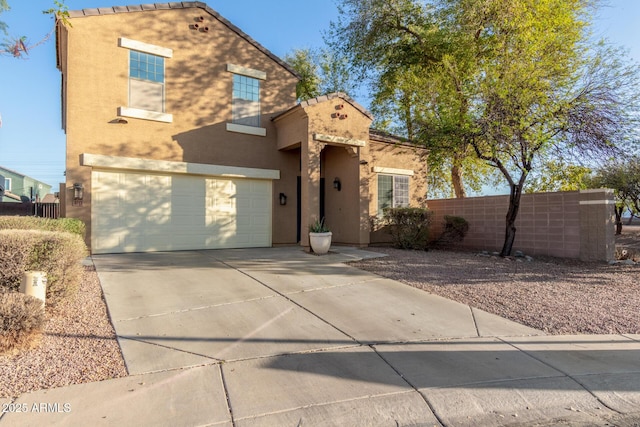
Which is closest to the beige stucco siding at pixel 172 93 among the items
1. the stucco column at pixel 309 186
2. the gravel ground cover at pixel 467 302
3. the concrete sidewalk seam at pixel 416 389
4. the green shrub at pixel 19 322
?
the stucco column at pixel 309 186

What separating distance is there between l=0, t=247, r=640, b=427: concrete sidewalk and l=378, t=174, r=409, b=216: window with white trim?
707cm

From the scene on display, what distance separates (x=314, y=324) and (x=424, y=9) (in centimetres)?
1486

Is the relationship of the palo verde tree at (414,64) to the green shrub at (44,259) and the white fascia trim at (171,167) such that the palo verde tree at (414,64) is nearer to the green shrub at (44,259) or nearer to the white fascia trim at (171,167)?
the white fascia trim at (171,167)

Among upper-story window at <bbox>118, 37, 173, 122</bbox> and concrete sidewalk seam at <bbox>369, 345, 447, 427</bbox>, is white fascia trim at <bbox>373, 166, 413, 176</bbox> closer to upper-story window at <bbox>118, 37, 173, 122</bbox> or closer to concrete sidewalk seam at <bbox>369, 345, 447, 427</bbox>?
upper-story window at <bbox>118, 37, 173, 122</bbox>

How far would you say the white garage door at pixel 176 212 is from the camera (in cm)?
998

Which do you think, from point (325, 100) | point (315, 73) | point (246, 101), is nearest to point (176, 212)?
point (246, 101)

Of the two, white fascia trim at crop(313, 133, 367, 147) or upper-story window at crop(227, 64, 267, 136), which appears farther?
upper-story window at crop(227, 64, 267, 136)

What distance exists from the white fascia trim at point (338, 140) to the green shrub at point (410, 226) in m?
2.39

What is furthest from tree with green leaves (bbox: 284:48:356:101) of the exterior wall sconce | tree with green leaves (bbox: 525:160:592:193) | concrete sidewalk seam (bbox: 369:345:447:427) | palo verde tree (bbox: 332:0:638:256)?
concrete sidewalk seam (bbox: 369:345:447:427)

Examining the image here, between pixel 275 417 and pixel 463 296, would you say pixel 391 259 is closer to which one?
pixel 463 296

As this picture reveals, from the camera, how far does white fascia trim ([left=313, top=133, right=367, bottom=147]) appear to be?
10.8 m

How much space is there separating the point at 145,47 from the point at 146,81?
94 centimetres

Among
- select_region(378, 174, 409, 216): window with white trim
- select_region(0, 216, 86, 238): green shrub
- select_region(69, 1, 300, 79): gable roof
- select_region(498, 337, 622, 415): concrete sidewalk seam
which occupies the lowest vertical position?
select_region(498, 337, 622, 415): concrete sidewalk seam

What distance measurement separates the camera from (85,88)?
9.68m
